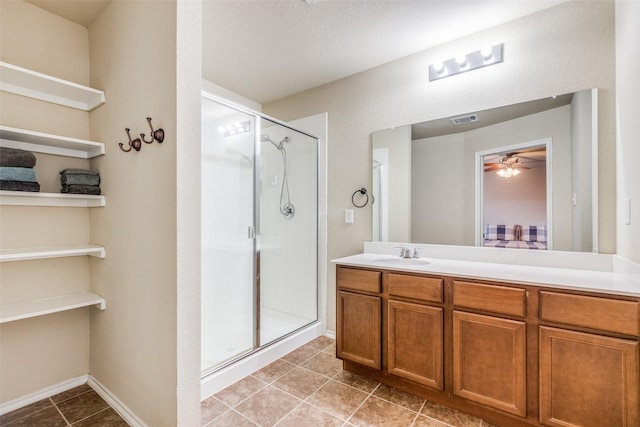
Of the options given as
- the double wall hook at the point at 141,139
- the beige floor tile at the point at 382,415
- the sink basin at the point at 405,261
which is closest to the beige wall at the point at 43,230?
the double wall hook at the point at 141,139

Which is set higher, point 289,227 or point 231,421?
point 289,227

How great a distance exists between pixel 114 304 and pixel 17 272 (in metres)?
0.60

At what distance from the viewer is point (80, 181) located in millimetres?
1842

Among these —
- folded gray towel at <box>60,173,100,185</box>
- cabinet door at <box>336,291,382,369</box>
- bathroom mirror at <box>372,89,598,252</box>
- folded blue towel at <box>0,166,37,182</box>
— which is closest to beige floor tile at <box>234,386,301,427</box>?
cabinet door at <box>336,291,382,369</box>

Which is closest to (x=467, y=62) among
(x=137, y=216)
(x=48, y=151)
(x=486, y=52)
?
(x=486, y=52)

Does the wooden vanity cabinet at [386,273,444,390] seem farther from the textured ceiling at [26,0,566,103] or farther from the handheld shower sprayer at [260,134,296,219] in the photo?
the textured ceiling at [26,0,566,103]

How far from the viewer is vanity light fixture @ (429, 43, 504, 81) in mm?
2080

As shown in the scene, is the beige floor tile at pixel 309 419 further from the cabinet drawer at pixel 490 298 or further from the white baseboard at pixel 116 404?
the cabinet drawer at pixel 490 298

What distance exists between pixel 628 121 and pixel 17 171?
3.25 metres

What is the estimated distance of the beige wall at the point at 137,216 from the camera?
55.4 inches

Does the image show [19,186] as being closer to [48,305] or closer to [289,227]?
[48,305]

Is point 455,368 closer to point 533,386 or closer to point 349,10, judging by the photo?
point 533,386

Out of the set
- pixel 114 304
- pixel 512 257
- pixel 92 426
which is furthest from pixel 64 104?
pixel 512 257

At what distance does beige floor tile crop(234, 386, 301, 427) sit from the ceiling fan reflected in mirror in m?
2.07
